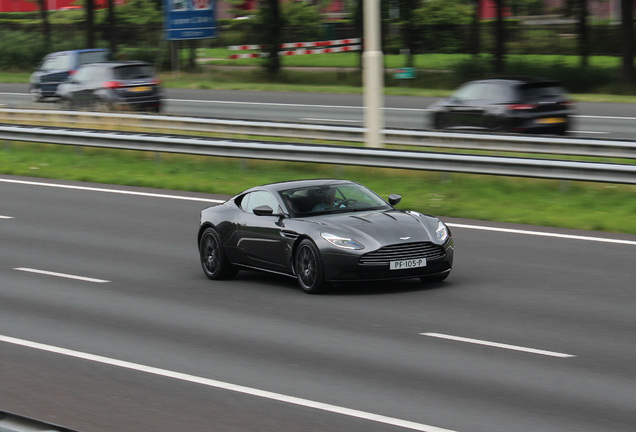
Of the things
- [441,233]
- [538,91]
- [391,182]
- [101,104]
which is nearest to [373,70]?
[391,182]

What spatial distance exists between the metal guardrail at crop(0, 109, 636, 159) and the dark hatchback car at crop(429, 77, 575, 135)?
1.50 m

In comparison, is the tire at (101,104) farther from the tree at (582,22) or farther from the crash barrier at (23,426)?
the crash barrier at (23,426)

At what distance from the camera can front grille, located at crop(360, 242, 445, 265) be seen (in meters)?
11.6

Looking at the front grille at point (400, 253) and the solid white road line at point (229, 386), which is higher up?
the front grille at point (400, 253)

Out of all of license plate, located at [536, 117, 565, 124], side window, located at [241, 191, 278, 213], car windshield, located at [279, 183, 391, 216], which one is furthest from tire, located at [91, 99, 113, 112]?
car windshield, located at [279, 183, 391, 216]

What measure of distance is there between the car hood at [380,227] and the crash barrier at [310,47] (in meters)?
39.9

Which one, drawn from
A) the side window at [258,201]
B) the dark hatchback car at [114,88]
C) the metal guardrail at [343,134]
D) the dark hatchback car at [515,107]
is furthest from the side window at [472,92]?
the side window at [258,201]

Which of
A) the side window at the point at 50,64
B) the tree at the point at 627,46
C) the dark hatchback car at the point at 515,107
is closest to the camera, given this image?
the dark hatchback car at the point at 515,107

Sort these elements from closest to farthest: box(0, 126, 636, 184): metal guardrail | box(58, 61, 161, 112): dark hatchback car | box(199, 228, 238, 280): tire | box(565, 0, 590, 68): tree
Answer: box(199, 228, 238, 280): tire < box(0, 126, 636, 184): metal guardrail < box(58, 61, 161, 112): dark hatchback car < box(565, 0, 590, 68): tree

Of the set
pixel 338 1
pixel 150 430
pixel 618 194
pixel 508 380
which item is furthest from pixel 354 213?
pixel 338 1

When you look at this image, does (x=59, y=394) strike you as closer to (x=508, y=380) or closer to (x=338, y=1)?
(x=508, y=380)

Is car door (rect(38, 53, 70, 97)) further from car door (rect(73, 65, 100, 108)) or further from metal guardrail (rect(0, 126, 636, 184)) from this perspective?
metal guardrail (rect(0, 126, 636, 184))

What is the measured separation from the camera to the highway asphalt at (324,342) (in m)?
7.64

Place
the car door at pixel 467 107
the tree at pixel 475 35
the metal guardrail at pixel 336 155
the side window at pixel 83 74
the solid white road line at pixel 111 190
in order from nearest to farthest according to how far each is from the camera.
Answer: the metal guardrail at pixel 336 155
the solid white road line at pixel 111 190
the car door at pixel 467 107
the side window at pixel 83 74
the tree at pixel 475 35
